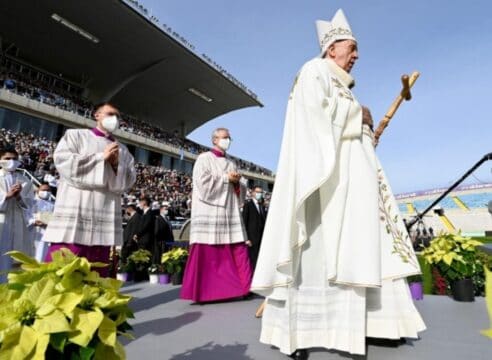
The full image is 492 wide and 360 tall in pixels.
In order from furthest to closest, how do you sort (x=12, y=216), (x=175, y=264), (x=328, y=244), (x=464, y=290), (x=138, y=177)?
(x=138, y=177) → (x=175, y=264) → (x=12, y=216) → (x=464, y=290) → (x=328, y=244)

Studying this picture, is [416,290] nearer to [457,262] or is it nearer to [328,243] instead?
[457,262]

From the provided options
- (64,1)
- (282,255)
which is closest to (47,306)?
(282,255)

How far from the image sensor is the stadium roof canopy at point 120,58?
23812mm

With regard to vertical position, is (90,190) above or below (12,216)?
above

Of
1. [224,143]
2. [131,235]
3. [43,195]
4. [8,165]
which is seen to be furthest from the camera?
[43,195]

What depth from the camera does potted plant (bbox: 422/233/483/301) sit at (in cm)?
341

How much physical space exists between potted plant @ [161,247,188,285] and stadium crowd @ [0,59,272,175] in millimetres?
20811

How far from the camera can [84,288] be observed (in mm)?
919

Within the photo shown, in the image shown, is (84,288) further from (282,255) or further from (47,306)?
(282,255)

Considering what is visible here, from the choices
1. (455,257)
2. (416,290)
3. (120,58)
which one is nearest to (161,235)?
(416,290)

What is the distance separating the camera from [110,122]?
9.20 ft

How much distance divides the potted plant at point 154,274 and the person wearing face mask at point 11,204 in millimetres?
1825

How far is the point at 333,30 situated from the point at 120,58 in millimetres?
31241

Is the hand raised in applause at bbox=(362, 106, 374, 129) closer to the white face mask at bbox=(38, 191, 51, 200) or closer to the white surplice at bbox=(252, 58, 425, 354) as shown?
the white surplice at bbox=(252, 58, 425, 354)
